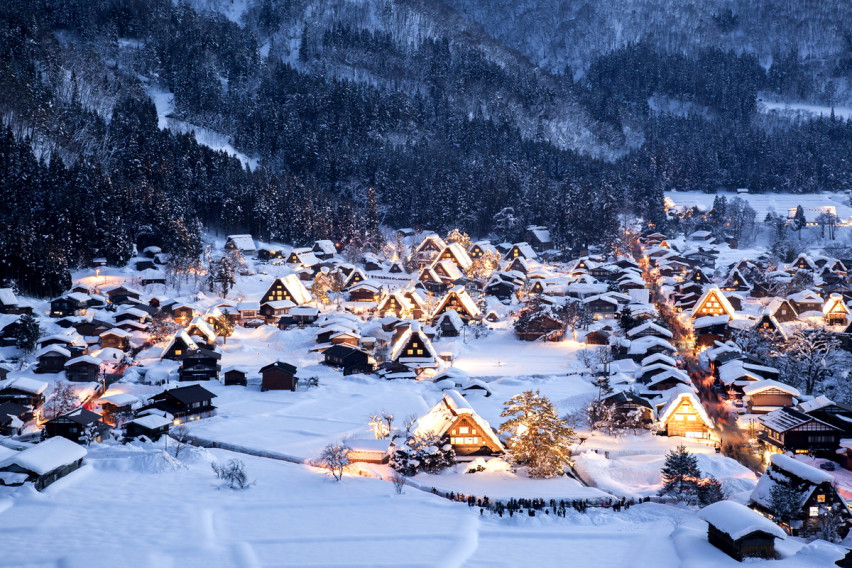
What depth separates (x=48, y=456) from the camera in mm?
22781

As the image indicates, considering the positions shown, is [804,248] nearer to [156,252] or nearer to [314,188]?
[314,188]

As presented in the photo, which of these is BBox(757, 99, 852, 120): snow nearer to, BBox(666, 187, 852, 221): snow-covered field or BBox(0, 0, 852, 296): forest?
BBox(0, 0, 852, 296): forest

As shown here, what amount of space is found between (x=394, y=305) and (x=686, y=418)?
24869 mm

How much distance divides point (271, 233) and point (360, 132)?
34.1m

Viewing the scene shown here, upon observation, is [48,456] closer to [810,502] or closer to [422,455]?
[422,455]

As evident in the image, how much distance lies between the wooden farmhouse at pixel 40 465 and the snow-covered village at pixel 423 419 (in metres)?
0.10

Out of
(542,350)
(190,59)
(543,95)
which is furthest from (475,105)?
(542,350)

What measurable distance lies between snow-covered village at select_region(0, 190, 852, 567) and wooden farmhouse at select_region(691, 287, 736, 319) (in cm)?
10

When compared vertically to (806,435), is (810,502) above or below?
below

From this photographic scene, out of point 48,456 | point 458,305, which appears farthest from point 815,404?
point 48,456

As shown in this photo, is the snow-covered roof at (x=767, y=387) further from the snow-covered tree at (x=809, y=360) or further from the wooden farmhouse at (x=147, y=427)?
the wooden farmhouse at (x=147, y=427)

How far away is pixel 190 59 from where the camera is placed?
10294cm

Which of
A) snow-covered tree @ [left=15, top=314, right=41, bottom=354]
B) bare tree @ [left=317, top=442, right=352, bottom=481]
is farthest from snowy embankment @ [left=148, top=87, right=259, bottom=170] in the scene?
bare tree @ [left=317, top=442, right=352, bottom=481]

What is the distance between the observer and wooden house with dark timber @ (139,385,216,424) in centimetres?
3056
